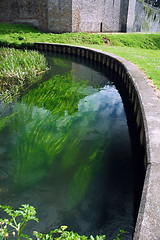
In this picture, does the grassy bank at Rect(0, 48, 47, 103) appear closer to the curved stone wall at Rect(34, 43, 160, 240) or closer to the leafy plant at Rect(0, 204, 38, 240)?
the curved stone wall at Rect(34, 43, 160, 240)

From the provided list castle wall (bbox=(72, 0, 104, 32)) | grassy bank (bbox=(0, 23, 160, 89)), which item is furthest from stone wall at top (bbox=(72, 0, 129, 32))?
grassy bank (bbox=(0, 23, 160, 89))

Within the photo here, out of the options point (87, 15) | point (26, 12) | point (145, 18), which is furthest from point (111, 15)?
point (26, 12)

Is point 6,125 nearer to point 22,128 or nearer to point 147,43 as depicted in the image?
point 22,128

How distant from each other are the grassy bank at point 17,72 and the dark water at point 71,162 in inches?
32.5

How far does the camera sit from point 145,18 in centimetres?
3562

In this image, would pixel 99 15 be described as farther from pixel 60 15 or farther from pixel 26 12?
pixel 26 12

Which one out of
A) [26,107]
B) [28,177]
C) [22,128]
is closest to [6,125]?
[22,128]

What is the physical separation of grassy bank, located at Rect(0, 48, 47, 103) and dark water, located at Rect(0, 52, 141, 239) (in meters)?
0.83

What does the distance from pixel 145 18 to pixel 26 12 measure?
719 inches

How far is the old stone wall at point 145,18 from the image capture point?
107ft

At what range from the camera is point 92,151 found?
5.07 metres

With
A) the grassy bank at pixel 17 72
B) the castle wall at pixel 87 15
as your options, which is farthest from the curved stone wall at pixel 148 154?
the castle wall at pixel 87 15

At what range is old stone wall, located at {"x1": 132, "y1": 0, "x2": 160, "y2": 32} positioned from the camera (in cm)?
3266

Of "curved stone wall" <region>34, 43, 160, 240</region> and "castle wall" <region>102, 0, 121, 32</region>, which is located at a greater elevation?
"castle wall" <region>102, 0, 121, 32</region>
